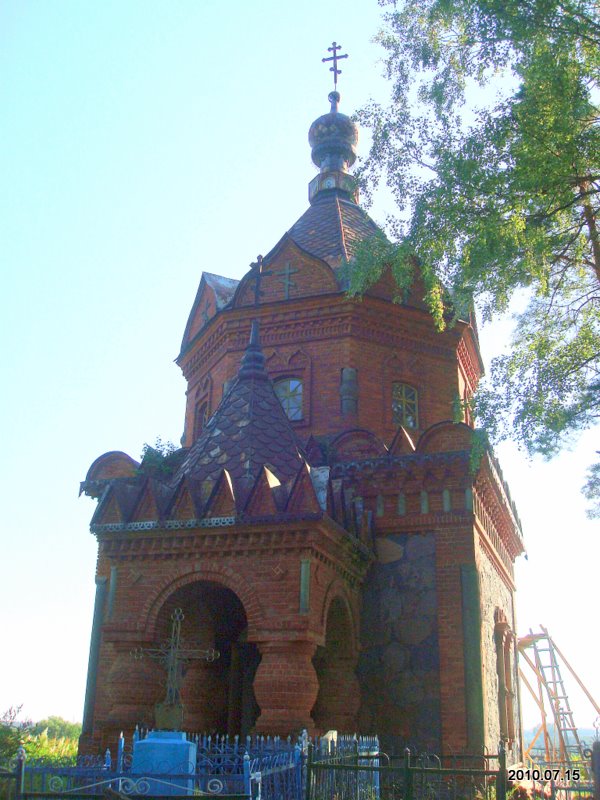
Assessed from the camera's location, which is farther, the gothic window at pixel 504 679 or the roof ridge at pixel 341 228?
the roof ridge at pixel 341 228

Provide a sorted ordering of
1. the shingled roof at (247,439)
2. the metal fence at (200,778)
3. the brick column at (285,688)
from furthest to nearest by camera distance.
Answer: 1. the shingled roof at (247,439)
2. the brick column at (285,688)
3. the metal fence at (200,778)

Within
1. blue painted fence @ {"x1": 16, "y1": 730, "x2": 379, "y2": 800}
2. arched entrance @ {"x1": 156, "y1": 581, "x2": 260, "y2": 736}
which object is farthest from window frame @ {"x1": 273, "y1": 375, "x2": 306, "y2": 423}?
blue painted fence @ {"x1": 16, "y1": 730, "x2": 379, "y2": 800}

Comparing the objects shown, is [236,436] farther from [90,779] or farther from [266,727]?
[90,779]

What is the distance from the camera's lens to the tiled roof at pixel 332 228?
53.1 ft

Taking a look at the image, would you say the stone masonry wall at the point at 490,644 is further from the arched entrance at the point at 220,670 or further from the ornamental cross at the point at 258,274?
the ornamental cross at the point at 258,274

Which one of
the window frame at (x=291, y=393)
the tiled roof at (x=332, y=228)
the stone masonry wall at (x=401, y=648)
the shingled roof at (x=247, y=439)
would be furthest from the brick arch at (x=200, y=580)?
the tiled roof at (x=332, y=228)

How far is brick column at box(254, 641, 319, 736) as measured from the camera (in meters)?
9.21

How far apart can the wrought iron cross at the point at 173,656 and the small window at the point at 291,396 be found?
5.18 metres

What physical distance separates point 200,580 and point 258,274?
722 centimetres

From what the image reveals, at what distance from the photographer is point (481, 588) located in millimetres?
11977

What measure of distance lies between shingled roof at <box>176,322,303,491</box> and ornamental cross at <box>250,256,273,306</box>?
3252mm

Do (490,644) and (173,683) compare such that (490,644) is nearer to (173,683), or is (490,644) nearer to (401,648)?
(401,648)

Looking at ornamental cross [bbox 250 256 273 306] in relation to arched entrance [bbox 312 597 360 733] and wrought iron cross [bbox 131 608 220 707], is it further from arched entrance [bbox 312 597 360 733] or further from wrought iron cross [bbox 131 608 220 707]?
wrought iron cross [bbox 131 608 220 707]

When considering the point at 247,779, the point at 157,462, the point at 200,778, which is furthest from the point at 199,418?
the point at 247,779
